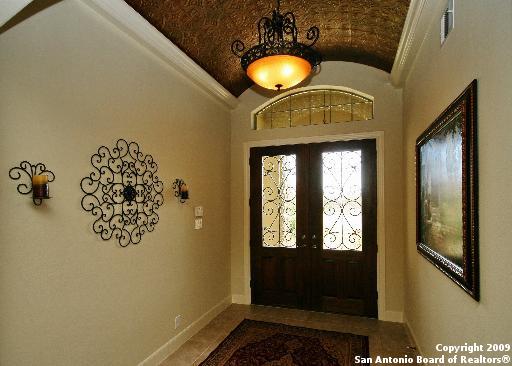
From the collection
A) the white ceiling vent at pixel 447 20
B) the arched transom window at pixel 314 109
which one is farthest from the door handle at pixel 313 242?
the white ceiling vent at pixel 447 20

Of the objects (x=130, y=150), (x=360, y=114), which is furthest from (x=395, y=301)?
(x=130, y=150)

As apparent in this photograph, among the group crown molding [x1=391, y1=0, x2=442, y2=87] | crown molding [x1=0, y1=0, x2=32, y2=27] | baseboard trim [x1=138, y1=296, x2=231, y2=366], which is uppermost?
crown molding [x1=391, y1=0, x2=442, y2=87]

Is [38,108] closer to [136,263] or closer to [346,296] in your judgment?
[136,263]

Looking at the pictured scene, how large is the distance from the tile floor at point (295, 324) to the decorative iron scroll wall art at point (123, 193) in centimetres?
133

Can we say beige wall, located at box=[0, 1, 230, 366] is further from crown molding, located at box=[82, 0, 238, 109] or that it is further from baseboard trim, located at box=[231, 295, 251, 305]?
baseboard trim, located at box=[231, 295, 251, 305]

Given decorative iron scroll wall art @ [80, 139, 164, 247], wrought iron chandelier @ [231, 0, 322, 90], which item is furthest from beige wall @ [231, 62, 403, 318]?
decorative iron scroll wall art @ [80, 139, 164, 247]

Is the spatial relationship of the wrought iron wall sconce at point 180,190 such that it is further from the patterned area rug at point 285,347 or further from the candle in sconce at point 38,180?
the patterned area rug at point 285,347

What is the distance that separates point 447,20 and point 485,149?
43.4 inches

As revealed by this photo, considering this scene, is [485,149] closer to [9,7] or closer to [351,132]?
[9,7]

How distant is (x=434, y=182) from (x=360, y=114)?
2.09 m

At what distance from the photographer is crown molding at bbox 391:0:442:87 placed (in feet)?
7.14

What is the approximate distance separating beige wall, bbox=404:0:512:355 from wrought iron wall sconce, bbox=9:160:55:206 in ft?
7.59

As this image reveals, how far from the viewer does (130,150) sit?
2508 millimetres

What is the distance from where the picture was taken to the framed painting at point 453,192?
58.9 inches
